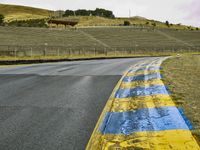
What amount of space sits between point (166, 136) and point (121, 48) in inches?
2144

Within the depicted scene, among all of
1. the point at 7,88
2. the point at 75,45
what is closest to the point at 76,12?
the point at 75,45

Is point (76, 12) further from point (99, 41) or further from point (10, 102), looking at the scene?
point (10, 102)

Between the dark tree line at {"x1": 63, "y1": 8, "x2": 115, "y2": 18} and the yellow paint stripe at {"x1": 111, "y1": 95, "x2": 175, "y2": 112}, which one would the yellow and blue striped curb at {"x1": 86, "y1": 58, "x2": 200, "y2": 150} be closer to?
the yellow paint stripe at {"x1": 111, "y1": 95, "x2": 175, "y2": 112}

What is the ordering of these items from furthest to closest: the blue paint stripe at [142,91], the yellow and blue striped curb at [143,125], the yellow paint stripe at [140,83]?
Answer: 1. the yellow paint stripe at [140,83]
2. the blue paint stripe at [142,91]
3. the yellow and blue striped curb at [143,125]

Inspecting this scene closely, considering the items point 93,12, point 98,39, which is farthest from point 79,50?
point 93,12

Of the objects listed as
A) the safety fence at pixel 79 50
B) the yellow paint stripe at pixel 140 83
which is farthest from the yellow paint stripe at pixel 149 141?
the safety fence at pixel 79 50

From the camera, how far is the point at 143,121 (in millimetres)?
4910

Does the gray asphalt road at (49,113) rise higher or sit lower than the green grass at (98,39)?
lower

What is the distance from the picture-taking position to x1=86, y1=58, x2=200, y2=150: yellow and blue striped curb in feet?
13.1

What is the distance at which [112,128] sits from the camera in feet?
15.4

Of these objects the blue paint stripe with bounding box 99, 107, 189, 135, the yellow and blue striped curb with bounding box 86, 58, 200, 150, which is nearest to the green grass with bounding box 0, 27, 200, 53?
the yellow and blue striped curb with bounding box 86, 58, 200, 150

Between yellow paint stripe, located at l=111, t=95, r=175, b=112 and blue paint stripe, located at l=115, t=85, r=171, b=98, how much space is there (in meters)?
0.34

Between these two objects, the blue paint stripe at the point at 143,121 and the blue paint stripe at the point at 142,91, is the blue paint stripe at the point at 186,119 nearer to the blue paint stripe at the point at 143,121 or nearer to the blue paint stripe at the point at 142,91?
the blue paint stripe at the point at 143,121

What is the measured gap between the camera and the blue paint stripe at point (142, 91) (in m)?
6.95
